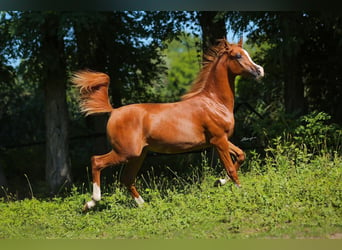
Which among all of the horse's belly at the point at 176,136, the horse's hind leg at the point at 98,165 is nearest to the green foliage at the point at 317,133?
the horse's belly at the point at 176,136

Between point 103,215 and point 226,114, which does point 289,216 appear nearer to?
point 226,114

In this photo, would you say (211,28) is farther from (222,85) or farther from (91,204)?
(91,204)

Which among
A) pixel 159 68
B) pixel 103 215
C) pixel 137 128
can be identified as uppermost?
pixel 159 68

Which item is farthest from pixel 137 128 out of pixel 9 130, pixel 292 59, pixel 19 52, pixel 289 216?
pixel 9 130

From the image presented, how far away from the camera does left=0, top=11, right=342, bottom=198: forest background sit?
865 cm

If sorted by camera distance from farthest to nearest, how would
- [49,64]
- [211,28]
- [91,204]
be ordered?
[211,28] → [49,64] → [91,204]

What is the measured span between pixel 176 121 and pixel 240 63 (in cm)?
129

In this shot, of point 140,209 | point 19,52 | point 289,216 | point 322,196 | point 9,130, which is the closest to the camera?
point 289,216

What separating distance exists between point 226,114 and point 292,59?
11.2 feet

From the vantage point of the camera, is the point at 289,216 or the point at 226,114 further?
the point at 226,114

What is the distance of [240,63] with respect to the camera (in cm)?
698

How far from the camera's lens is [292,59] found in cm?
974

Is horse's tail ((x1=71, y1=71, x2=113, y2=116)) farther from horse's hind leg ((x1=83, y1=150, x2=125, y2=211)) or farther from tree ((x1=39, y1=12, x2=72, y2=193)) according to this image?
tree ((x1=39, y1=12, x2=72, y2=193))

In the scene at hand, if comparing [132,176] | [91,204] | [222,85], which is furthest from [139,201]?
[222,85]
